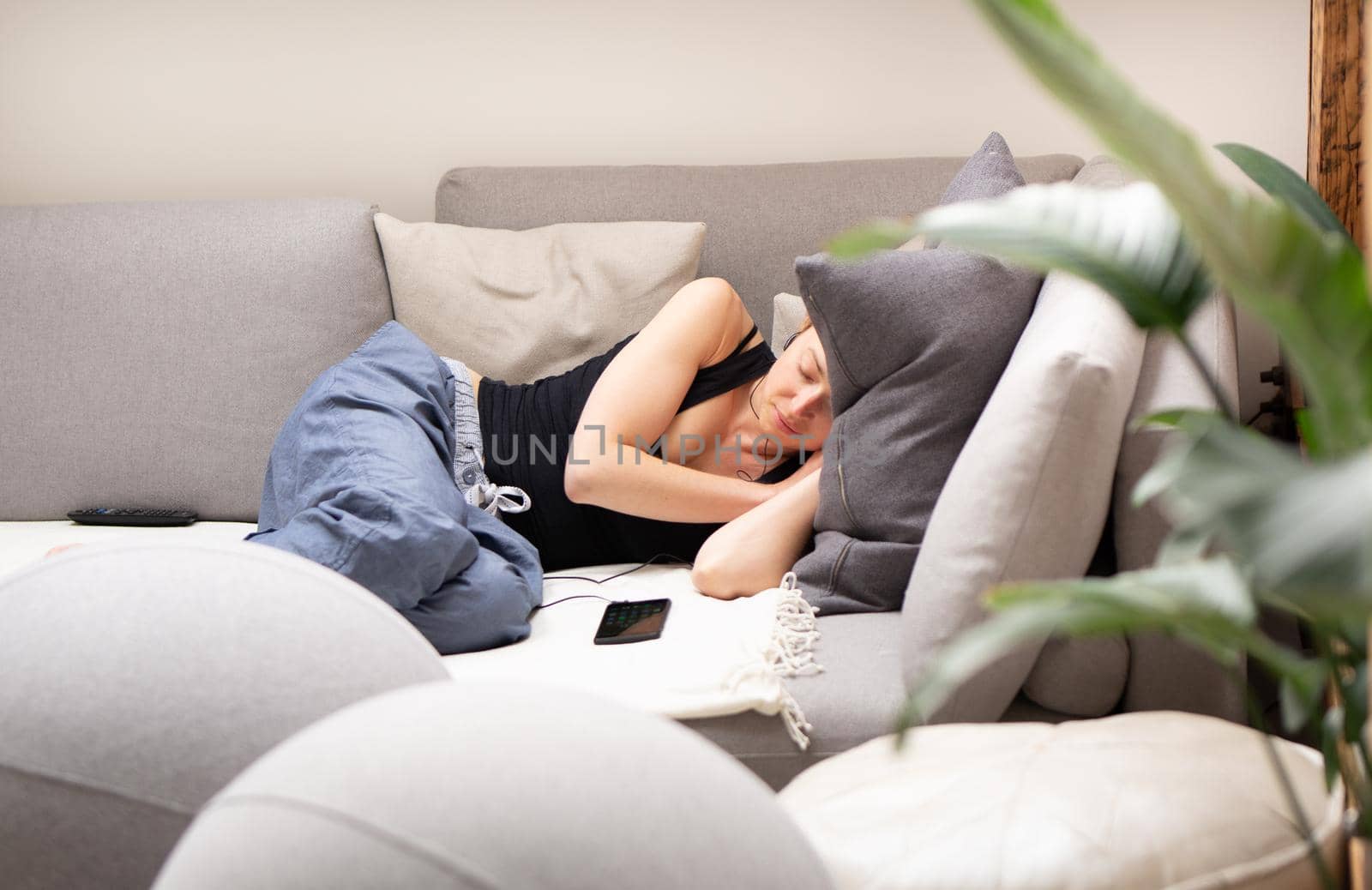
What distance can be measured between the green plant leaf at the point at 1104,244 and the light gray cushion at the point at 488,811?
353mm

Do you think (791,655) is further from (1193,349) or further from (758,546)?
(1193,349)

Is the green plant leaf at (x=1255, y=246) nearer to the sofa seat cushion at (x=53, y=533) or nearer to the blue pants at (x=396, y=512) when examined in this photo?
the blue pants at (x=396, y=512)

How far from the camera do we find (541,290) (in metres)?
2.20

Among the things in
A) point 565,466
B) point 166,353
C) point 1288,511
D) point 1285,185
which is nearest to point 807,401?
point 565,466

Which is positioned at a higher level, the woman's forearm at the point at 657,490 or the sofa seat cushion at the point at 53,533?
the woman's forearm at the point at 657,490

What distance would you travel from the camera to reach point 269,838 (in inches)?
24.3

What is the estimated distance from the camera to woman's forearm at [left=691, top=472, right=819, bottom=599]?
170 centimetres

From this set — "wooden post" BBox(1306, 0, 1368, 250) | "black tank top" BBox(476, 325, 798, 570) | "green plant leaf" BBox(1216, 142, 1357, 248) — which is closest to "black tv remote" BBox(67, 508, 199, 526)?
"black tank top" BBox(476, 325, 798, 570)

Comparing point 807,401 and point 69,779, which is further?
point 807,401

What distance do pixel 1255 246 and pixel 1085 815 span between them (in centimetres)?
53

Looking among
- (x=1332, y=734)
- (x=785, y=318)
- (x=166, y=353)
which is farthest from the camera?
(x=166, y=353)

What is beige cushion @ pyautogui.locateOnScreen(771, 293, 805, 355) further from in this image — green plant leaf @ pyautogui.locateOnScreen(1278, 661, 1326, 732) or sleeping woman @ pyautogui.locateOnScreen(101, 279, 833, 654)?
green plant leaf @ pyautogui.locateOnScreen(1278, 661, 1326, 732)

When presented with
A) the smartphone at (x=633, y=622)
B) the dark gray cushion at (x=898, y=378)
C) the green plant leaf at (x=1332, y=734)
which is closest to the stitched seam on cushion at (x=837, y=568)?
the dark gray cushion at (x=898, y=378)

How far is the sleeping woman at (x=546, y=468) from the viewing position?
153 cm
